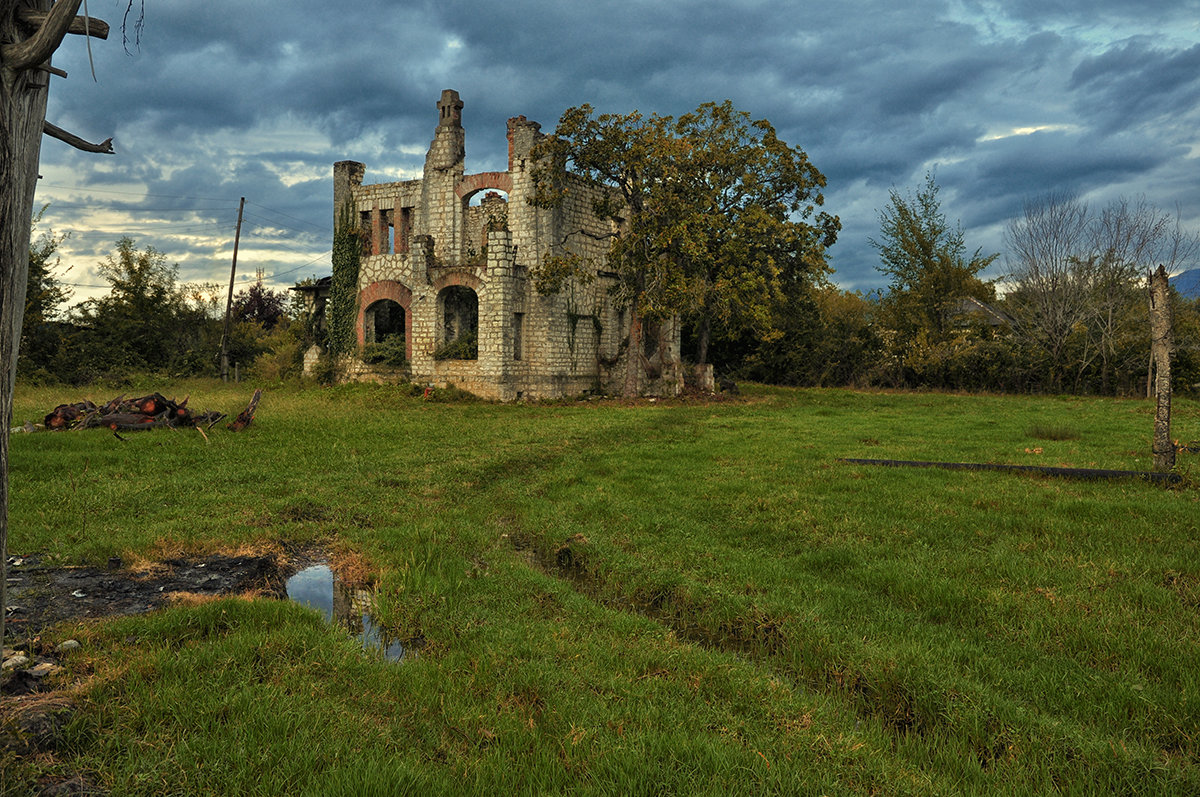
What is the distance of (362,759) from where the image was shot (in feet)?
9.62

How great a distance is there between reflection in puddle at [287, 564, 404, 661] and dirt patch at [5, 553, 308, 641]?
0.15m

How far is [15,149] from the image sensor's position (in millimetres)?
2449

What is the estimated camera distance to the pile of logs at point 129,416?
38.8 ft

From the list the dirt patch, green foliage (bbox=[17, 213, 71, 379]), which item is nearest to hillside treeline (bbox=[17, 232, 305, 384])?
green foliage (bbox=[17, 213, 71, 379])

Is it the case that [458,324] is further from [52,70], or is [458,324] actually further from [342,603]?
[52,70]

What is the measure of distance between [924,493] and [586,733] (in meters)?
6.38

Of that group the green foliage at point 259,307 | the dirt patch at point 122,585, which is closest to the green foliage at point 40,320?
the green foliage at point 259,307

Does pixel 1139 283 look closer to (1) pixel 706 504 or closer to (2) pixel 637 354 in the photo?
(2) pixel 637 354

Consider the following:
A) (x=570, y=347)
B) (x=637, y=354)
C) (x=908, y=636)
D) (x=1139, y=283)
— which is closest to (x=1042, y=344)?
(x=1139, y=283)

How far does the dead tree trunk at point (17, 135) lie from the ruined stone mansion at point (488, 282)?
787 inches

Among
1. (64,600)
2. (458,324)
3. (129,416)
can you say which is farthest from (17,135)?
(458,324)

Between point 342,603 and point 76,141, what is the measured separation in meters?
3.59

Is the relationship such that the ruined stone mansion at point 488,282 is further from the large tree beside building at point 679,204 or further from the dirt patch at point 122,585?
the dirt patch at point 122,585

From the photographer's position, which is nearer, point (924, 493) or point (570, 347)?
point (924, 493)
